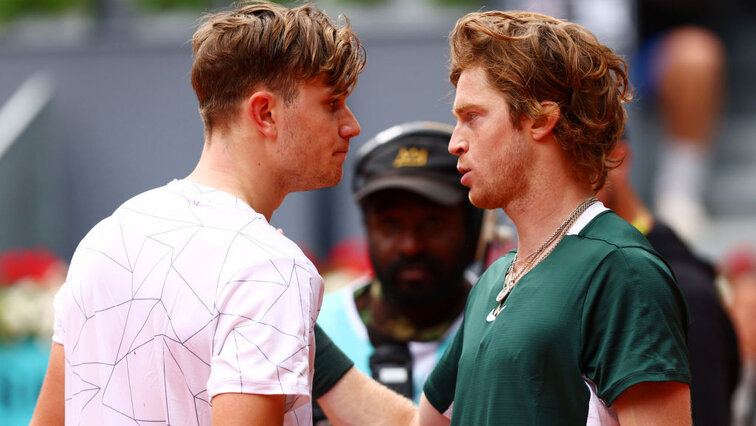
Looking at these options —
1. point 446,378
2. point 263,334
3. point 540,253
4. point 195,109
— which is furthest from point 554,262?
point 195,109

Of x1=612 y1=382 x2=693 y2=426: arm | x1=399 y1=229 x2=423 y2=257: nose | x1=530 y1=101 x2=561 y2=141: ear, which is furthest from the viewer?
x1=399 y1=229 x2=423 y2=257: nose

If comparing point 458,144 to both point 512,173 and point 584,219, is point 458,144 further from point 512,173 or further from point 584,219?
point 584,219

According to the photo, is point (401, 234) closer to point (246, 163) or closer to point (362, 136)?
point (246, 163)

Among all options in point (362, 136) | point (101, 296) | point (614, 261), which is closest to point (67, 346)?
point (101, 296)

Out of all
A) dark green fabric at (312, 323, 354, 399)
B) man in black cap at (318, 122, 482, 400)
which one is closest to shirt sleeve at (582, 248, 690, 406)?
dark green fabric at (312, 323, 354, 399)

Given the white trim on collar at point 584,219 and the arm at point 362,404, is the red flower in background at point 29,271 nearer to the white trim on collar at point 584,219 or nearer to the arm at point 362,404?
the arm at point 362,404

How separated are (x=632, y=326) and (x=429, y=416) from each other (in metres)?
0.70

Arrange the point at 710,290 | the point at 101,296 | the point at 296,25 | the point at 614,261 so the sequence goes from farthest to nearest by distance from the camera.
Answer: the point at 710,290
the point at 296,25
the point at 101,296
the point at 614,261

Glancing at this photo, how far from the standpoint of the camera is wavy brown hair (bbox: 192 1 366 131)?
82.6 inches

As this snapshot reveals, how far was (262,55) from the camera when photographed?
2.09m

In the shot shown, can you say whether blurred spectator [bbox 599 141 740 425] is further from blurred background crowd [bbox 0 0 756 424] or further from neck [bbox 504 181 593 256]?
blurred background crowd [bbox 0 0 756 424]

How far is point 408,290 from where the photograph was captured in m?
3.24

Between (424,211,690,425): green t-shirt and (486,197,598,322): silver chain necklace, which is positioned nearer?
Answer: (424,211,690,425): green t-shirt

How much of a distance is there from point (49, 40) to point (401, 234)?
6420mm
